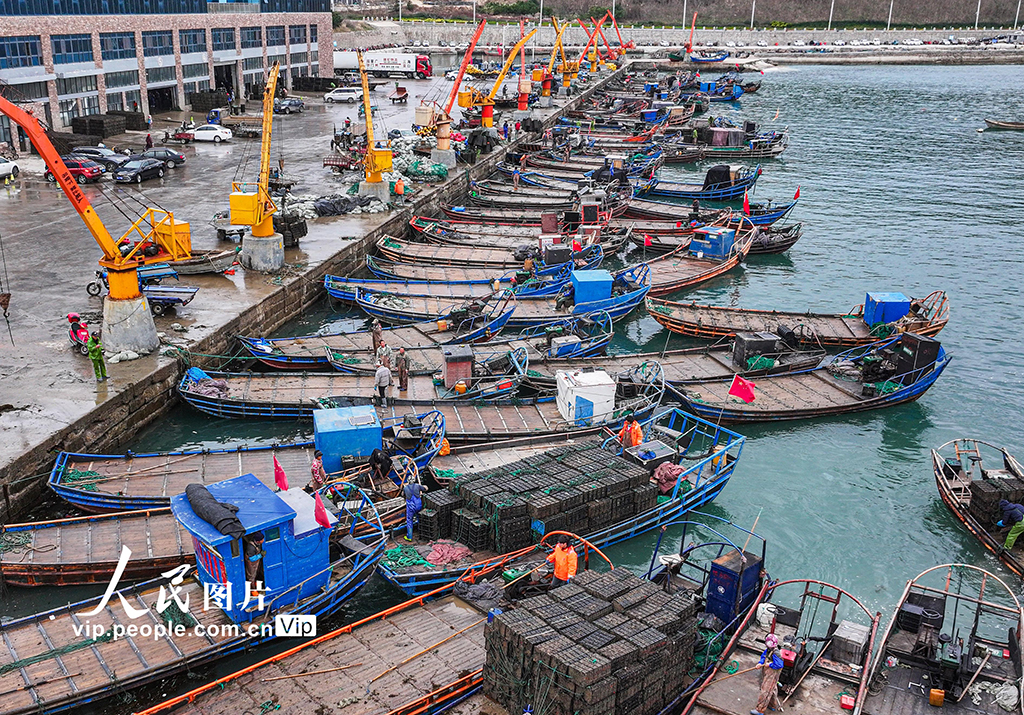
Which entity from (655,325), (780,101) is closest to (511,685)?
(655,325)

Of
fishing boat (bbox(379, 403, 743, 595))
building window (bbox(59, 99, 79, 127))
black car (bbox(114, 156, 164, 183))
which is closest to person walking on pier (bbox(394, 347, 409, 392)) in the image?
fishing boat (bbox(379, 403, 743, 595))

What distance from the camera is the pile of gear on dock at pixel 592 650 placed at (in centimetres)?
1338

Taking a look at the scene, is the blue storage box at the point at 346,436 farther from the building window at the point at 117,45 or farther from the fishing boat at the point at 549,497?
the building window at the point at 117,45

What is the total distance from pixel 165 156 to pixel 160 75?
2404cm

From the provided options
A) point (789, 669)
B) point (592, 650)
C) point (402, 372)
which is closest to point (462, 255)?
point (402, 372)

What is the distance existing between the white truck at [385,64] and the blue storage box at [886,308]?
89984 millimetres

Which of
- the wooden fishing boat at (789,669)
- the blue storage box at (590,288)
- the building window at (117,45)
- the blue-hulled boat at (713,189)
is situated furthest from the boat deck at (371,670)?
the building window at (117,45)

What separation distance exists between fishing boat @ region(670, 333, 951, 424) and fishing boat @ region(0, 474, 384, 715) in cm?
1334

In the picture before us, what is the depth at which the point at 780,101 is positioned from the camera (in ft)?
371

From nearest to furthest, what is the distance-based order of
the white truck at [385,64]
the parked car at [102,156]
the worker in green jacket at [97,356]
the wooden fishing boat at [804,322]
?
the worker in green jacket at [97,356]
the wooden fishing boat at [804,322]
the parked car at [102,156]
the white truck at [385,64]

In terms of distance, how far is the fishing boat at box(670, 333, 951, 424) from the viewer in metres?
27.2

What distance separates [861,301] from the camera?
41156mm

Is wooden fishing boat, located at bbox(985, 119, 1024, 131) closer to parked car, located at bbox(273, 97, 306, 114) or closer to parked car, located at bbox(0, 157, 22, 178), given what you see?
parked car, located at bbox(273, 97, 306, 114)

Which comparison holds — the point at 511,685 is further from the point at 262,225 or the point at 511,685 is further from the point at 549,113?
the point at 549,113
